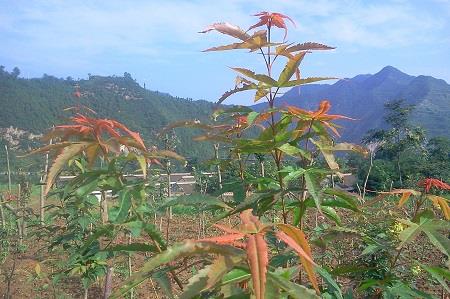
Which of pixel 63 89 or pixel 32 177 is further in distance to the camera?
pixel 63 89

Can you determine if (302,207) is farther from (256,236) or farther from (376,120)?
(376,120)

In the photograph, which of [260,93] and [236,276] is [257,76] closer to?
[260,93]

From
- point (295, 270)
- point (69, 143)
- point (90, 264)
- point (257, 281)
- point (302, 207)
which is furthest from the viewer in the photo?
point (90, 264)

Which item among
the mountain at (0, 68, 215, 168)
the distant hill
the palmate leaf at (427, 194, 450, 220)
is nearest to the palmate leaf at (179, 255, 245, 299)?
the palmate leaf at (427, 194, 450, 220)

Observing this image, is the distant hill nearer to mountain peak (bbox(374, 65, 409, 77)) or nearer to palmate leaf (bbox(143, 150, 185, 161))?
mountain peak (bbox(374, 65, 409, 77))

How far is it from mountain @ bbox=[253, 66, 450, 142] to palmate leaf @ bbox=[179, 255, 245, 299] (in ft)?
A: 109

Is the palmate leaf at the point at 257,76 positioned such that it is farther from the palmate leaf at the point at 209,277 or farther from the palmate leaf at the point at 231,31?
the palmate leaf at the point at 209,277

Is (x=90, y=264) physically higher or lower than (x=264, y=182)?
lower

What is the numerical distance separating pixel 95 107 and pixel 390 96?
3387 centimetres

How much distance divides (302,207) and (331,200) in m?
0.12

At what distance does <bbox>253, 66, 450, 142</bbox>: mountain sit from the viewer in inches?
1592

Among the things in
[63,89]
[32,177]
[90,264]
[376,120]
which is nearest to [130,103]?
[63,89]

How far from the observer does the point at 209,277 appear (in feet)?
2.23

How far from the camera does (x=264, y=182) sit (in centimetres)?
140
